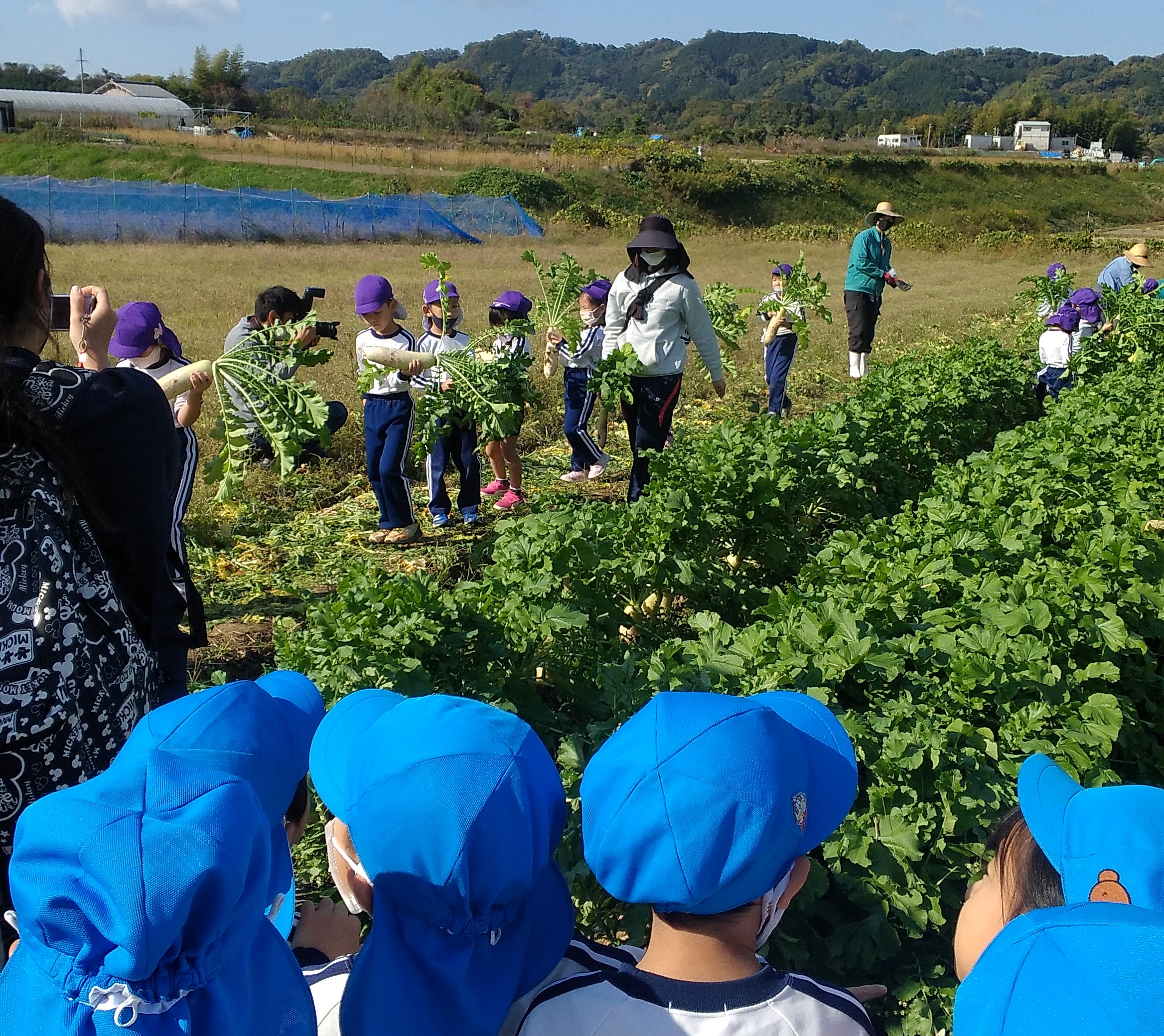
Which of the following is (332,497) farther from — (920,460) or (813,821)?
(813,821)

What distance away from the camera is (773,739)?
160 cm

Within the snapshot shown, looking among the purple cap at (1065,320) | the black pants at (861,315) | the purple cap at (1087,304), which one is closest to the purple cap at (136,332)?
the black pants at (861,315)

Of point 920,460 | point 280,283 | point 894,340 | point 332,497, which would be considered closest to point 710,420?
point 920,460

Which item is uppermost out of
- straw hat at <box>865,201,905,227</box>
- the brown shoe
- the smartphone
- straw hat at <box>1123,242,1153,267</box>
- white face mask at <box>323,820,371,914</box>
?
straw hat at <box>865,201,905,227</box>

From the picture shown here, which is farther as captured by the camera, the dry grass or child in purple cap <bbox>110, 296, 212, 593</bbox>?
the dry grass

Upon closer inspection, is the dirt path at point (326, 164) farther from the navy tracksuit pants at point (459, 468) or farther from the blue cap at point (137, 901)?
the blue cap at point (137, 901)

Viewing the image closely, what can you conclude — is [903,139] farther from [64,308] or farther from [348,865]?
[348,865]

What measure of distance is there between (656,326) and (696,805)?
4.84m

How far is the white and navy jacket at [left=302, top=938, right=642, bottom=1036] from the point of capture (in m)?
1.61

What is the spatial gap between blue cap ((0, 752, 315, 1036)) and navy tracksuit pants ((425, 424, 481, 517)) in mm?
5095

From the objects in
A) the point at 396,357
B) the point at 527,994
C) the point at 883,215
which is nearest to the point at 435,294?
the point at 396,357

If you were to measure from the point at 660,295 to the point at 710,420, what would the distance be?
368cm

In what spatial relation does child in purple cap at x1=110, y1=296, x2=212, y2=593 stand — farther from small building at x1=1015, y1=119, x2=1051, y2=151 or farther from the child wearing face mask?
small building at x1=1015, y1=119, x2=1051, y2=151

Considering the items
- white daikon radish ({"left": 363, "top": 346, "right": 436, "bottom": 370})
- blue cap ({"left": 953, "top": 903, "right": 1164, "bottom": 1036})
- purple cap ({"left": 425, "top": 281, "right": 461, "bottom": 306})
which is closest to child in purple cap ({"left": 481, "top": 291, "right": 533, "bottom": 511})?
purple cap ({"left": 425, "top": 281, "right": 461, "bottom": 306})
